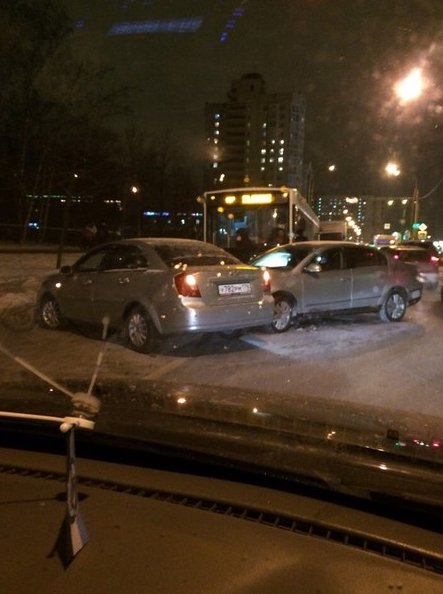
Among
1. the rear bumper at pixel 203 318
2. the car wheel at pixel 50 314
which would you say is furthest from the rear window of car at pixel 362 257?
the car wheel at pixel 50 314

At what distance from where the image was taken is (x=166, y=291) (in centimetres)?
959

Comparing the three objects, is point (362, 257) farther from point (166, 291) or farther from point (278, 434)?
point (278, 434)

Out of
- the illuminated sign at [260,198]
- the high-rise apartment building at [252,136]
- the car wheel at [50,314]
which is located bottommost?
the car wheel at [50,314]

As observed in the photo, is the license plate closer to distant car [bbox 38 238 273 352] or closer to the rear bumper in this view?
distant car [bbox 38 238 273 352]

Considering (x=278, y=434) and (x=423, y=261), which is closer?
(x=278, y=434)

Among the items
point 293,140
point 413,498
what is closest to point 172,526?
point 413,498

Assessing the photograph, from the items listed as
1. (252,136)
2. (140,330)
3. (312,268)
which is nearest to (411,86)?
(312,268)

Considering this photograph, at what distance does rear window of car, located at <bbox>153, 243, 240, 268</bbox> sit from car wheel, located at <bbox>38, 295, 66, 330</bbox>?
2753 millimetres

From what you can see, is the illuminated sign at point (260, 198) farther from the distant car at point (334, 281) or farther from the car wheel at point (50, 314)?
the car wheel at point (50, 314)

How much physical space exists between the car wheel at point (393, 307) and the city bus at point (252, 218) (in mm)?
5025

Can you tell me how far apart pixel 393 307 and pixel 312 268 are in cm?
239

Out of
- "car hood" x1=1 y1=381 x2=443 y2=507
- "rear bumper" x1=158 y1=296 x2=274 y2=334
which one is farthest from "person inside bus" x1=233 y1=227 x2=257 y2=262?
"car hood" x1=1 y1=381 x2=443 y2=507

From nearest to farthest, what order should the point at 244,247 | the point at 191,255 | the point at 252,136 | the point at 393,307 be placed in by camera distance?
the point at 191,255, the point at 393,307, the point at 244,247, the point at 252,136

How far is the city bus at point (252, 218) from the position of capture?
18.8 metres
